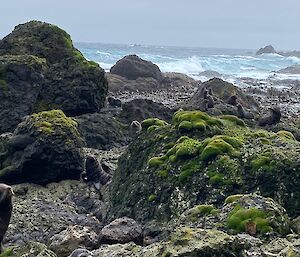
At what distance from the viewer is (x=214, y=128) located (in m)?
17.1

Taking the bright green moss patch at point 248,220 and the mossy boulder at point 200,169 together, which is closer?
the bright green moss patch at point 248,220

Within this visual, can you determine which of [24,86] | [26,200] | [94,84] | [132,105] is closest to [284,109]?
[132,105]

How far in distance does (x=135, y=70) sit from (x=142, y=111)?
3709 cm

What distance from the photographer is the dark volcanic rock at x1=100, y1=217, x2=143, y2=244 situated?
1195 cm

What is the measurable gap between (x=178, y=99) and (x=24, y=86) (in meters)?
22.9

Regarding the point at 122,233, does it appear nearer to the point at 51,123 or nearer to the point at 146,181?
the point at 146,181

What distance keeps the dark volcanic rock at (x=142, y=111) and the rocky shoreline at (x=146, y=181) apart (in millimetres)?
2279

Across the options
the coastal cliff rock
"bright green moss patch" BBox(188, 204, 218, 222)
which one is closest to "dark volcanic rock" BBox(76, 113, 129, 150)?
the coastal cliff rock

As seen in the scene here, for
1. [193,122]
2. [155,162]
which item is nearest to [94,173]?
[193,122]

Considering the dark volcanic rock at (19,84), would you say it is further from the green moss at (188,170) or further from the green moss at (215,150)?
the green moss at (215,150)

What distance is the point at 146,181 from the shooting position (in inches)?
616

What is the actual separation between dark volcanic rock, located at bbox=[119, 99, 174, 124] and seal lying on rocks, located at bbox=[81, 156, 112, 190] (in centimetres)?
1103

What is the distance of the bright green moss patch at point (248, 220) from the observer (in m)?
10.1

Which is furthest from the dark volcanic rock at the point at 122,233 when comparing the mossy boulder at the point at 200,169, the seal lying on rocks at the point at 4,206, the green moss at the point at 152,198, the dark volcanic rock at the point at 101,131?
the dark volcanic rock at the point at 101,131
